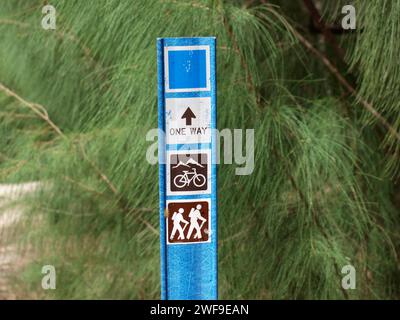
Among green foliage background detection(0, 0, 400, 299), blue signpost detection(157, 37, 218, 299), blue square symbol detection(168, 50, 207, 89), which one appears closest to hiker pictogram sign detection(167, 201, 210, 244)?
blue signpost detection(157, 37, 218, 299)

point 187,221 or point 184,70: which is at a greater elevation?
point 184,70

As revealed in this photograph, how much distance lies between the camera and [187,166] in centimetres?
68

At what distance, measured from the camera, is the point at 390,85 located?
2.85 feet

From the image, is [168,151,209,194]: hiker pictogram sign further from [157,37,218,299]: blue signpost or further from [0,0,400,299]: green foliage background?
[0,0,400,299]: green foliage background

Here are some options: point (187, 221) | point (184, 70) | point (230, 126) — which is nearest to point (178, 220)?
point (187, 221)

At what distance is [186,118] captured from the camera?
2.22ft

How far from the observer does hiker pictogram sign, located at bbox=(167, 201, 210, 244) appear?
0.69 metres

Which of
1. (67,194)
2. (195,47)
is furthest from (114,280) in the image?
(195,47)

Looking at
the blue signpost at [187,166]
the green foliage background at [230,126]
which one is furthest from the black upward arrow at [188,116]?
the green foliage background at [230,126]

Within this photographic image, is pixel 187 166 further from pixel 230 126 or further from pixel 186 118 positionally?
pixel 230 126

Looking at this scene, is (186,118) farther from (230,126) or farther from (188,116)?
(230,126)

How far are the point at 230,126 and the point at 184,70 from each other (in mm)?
257

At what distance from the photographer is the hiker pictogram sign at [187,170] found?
0.68 m

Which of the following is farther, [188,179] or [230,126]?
[230,126]
